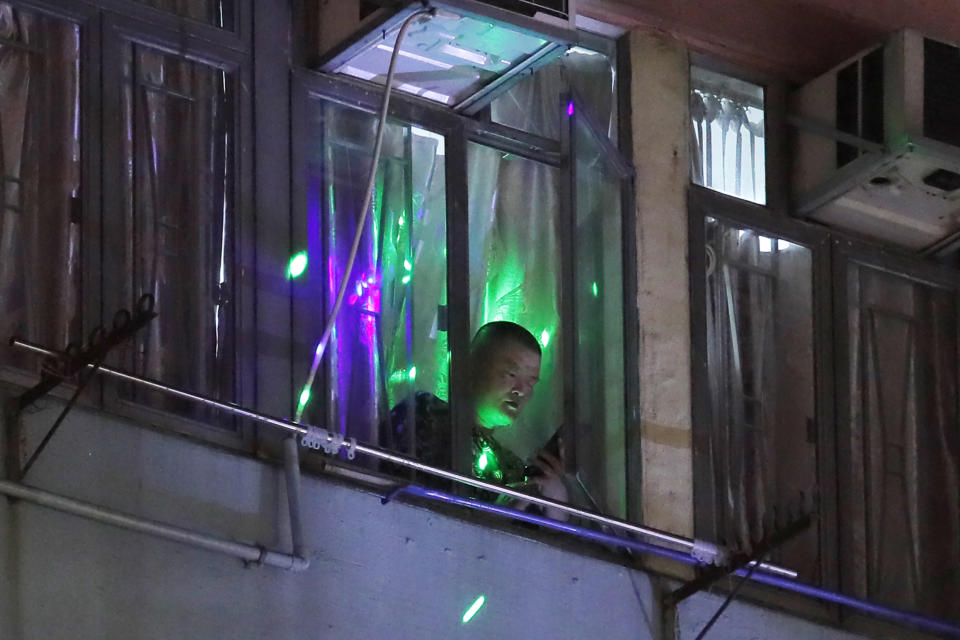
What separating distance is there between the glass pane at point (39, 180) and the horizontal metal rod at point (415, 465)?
A: 8.7 inches

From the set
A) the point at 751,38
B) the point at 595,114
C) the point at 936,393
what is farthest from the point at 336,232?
the point at 936,393

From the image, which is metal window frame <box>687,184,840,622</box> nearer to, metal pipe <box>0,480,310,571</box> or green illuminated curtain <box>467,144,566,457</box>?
green illuminated curtain <box>467,144,566,457</box>

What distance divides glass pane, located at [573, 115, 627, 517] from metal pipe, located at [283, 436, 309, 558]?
1116 millimetres

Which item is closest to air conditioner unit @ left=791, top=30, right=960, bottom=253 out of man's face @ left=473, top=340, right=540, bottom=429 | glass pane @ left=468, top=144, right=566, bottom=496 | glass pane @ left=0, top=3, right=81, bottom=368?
glass pane @ left=468, top=144, right=566, bottom=496

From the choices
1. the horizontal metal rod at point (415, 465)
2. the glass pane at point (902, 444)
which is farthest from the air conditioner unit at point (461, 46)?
the glass pane at point (902, 444)

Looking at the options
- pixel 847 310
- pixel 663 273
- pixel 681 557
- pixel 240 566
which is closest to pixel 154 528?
pixel 240 566

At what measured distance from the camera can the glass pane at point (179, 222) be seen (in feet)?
16.8

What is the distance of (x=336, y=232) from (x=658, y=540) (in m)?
1.30

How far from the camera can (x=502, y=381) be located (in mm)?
5762

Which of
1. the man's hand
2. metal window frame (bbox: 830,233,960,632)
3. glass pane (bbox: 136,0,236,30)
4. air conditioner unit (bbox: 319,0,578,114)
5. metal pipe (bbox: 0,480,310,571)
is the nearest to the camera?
metal pipe (bbox: 0,480,310,571)

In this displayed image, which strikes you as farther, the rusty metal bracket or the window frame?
the window frame

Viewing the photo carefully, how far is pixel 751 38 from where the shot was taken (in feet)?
21.7

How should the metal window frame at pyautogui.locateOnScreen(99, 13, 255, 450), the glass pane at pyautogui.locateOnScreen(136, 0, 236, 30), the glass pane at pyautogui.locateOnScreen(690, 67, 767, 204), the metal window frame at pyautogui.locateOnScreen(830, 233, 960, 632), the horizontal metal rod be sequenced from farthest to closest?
the glass pane at pyautogui.locateOnScreen(690, 67, 767, 204)
the metal window frame at pyautogui.locateOnScreen(830, 233, 960, 632)
the glass pane at pyautogui.locateOnScreen(136, 0, 236, 30)
the metal window frame at pyautogui.locateOnScreen(99, 13, 255, 450)
the horizontal metal rod

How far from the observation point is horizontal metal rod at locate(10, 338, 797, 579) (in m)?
4.68
